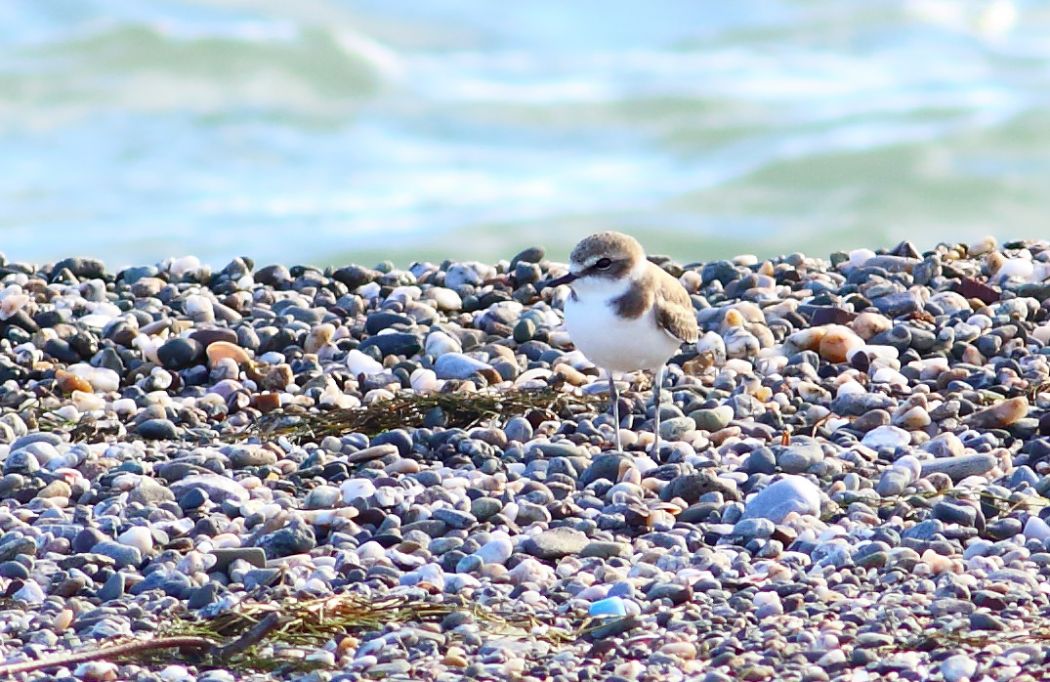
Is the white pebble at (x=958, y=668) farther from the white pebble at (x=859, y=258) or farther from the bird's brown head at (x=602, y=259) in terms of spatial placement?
the white pebble at (x=859, y=258)

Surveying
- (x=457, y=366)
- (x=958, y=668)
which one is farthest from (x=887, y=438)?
(x=958, y=668)

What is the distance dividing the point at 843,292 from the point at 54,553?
420 centimetres

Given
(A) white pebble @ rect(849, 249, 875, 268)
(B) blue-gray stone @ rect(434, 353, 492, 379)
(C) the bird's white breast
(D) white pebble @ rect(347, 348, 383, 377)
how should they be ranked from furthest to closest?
(A) white pebble @ rect(849, 249, 875, 268) → (D) white pebble @ rect(347, 348, 383, 377) → (B) blue-gray stone @ rect(434, 353, 492, 379) → (C) the bird's white breast

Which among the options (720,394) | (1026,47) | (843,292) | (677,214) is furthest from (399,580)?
(1026,47)

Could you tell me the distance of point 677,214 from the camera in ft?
63.4

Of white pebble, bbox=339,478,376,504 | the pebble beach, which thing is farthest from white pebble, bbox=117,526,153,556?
white pebble, bbox=339,478,376,504

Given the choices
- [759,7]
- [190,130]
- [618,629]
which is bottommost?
[618,629]

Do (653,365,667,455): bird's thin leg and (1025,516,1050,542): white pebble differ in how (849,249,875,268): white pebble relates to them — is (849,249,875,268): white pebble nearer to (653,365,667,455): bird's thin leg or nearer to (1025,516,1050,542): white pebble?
(653,365,667,455): bird's thin leg

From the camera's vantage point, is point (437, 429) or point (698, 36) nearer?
point (437, 429)

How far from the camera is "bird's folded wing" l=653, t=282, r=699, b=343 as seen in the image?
6.04 meters

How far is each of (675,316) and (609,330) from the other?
29 centimetres

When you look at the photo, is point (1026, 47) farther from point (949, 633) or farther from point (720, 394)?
point (949, 633)

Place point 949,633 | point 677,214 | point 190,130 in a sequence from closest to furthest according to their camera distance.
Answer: point 949,633
point 677,214
point 190,130

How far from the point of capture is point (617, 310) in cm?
596
